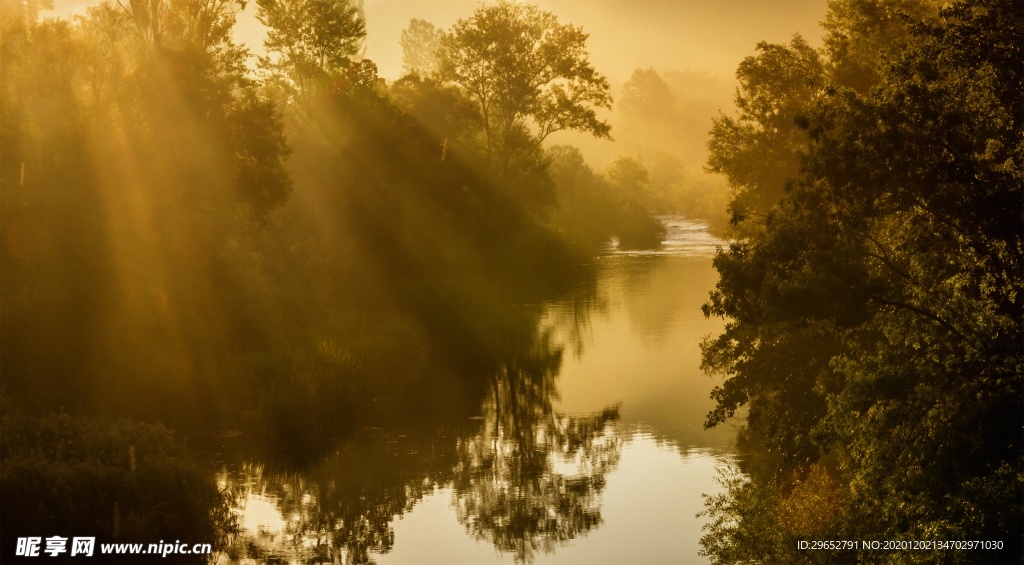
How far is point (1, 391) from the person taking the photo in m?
26.1

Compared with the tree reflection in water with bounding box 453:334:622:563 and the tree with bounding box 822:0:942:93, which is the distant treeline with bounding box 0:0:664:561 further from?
the tree with bounding box 822:0:942:93

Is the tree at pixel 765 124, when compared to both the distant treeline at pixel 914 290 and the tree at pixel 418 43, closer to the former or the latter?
the distant treeline at pixel 914 290

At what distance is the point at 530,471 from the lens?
96.6ft

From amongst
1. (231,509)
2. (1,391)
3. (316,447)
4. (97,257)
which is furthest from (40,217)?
(231,509)

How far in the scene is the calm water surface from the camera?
23.5 meters

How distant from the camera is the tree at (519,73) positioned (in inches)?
3078

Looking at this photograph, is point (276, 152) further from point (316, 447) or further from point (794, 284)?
point (794, 284)

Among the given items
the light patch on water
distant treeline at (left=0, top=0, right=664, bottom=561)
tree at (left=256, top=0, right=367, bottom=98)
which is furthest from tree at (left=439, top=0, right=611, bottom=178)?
distant treeline at (left=0, top=0, right=664, bottom=561)

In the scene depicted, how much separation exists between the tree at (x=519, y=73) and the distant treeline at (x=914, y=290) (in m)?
57.5

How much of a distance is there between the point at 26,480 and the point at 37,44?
22184mm

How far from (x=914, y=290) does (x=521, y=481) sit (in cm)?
1256

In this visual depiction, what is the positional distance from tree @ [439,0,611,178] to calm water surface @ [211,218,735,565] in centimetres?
3990

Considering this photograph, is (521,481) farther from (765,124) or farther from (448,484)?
(765,124)

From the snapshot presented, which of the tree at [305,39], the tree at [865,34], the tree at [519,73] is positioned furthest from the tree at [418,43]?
the tree at [865,34]
